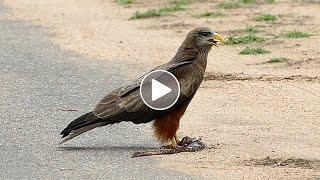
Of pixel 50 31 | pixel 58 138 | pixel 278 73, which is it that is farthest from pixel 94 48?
pixel 58 138

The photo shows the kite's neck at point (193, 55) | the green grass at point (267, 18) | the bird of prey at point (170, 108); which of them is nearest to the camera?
the bird of prey at point (170, 108)

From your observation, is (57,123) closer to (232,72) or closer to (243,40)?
(232,72)

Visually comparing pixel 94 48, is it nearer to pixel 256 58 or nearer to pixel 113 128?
pixel 256 58

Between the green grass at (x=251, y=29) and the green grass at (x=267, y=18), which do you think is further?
the green grass at (x=267, y=18)

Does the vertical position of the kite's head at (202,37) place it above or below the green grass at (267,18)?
above

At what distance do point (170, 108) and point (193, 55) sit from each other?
1.77 feet

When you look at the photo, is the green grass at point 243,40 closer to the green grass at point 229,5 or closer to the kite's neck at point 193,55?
the green grass at point 229,5

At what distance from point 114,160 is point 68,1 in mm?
15018

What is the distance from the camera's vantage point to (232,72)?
44.0 feet

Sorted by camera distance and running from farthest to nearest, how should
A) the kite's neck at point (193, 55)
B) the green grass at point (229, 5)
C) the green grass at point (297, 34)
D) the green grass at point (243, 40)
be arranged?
the green grass at point (229, 5) < the green grass at point (297, 34) < the green grass at point (243, 40) < the kite's neck at point (193, 55)

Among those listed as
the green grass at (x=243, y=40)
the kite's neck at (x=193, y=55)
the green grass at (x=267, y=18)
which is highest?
the kite's neck at (x=193, y=55)

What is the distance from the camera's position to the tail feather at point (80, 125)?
8828mm

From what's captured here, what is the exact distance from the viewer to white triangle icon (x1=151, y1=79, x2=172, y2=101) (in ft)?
28.5

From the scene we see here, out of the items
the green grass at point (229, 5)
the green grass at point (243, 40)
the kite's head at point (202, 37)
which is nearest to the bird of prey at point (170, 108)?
the kite's head at point (202, 37)
